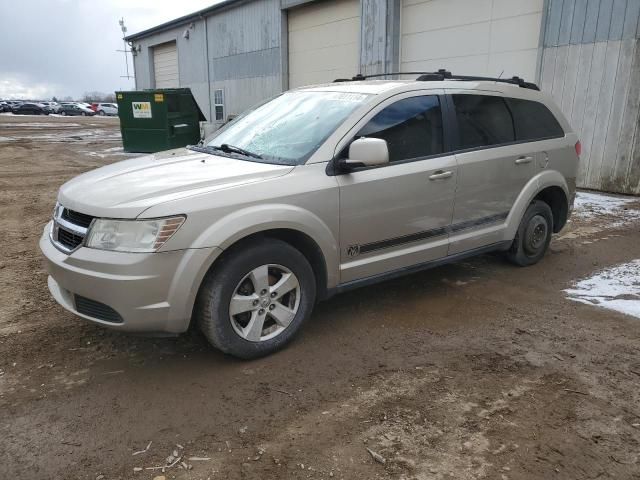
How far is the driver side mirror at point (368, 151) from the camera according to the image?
3459mm

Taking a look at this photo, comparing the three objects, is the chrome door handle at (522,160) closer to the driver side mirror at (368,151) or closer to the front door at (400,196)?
the front door at (400,196)

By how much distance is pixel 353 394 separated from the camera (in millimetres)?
3033

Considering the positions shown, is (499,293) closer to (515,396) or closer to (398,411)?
(515,396)

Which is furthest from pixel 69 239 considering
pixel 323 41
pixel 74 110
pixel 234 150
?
pixel 74 110

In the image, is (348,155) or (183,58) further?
(183,58)

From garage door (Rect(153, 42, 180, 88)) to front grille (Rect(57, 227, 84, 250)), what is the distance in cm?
2209

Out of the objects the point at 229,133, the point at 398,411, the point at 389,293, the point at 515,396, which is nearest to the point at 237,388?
the point at 398,411

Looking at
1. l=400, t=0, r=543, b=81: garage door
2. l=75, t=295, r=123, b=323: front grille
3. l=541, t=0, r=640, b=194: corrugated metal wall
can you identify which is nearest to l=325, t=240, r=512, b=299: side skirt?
l=75, t=295, r=123, b=323: front grille

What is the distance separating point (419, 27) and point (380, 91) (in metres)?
8.62

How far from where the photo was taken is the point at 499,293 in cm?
464

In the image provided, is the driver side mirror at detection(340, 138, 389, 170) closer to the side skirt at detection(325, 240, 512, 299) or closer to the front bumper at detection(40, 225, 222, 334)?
the side skirt at detection(325, 240, 512, 299)

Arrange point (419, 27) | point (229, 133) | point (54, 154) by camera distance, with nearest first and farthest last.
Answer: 1. point (229, 133)
2. point (419, 27)
3. point (54, 154)

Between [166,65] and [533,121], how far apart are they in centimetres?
2315

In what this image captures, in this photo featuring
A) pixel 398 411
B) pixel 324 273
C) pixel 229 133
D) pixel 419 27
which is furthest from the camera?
pixel 419 27
